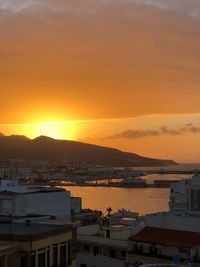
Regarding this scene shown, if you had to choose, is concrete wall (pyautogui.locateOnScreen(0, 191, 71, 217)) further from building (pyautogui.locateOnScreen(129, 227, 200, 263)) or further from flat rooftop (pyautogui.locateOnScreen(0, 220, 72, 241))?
flat rooftop (pyautogui.locateOnScreen(0, 220, 72, 241))

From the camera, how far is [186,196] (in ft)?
65.3

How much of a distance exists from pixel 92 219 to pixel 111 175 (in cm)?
9946

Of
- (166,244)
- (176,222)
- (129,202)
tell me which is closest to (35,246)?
(166,244)

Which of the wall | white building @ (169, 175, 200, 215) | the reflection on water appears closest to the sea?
the reflection on water

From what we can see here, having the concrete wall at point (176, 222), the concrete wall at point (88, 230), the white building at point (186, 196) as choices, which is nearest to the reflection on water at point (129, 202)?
the white building at point (186, 196)

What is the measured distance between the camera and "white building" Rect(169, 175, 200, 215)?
739 inches

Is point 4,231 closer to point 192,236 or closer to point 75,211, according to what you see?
point 192,236

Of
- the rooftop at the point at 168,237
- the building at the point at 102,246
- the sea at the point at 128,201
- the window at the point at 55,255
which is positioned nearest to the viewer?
the window at the point at 55,255

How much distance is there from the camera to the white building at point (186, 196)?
18.8 meters

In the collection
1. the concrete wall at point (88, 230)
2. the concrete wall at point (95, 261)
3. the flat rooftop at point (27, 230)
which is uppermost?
the flat rooftop at point (27, 230)

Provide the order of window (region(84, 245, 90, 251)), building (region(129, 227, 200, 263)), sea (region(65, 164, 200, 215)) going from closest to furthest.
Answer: building (region(129, 227, 200, 263)), window (region(84, 245, 90, 251)), sea (region(65, 164, 200, 215))

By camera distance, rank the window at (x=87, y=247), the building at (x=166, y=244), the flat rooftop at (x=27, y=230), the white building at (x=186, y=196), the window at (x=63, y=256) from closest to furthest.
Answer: the flat rooftop at (x=27, y=230)
the window at (x=63, y=256)
the building at (x=166, y=244)
the window at (x=87, y=247)
the white building at (x=186, y=196)

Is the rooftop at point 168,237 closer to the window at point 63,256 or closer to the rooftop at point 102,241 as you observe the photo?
the rooftop at point 102,241

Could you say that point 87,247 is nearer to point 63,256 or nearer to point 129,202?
point 63,256
